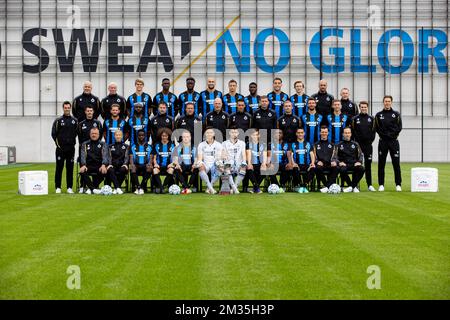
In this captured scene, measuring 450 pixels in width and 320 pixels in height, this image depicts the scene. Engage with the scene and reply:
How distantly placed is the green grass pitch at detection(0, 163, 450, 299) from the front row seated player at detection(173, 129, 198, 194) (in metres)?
2.26

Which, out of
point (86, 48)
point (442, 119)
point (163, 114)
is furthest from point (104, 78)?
point (163, 114)

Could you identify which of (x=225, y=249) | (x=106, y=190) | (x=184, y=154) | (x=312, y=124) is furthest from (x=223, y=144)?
(x=225, y=249)

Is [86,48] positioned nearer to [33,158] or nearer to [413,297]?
[33,158]

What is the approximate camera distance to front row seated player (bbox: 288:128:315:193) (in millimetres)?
14273

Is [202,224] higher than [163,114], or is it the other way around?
[163,114]

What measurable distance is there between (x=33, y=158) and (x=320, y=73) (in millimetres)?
16745

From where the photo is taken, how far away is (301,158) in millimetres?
14422

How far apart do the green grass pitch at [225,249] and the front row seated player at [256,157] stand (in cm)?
240

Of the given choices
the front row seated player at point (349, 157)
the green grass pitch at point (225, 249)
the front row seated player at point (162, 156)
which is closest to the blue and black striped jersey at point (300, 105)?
the front row seated player at point (349, 157)

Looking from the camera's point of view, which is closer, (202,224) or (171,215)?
(202,224)

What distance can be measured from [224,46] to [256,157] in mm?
22081

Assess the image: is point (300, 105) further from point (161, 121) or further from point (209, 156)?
point (161, 121)

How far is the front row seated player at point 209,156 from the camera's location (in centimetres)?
1395

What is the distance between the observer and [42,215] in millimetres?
10109
